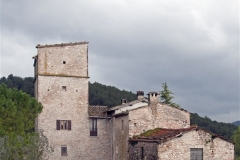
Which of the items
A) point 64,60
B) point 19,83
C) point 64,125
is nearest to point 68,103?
point 64,125

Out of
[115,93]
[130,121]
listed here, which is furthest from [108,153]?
[115,93]

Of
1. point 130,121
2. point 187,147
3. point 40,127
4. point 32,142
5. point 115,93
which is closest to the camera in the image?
point 32,142

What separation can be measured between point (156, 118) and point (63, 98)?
27.6 feet

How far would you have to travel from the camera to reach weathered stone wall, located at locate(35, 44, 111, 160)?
35.3m

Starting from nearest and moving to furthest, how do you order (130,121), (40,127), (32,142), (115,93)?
(32,142)
(130,121)
(40,127)
(115,93)

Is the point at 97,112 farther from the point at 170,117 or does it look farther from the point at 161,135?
the point at 161,135

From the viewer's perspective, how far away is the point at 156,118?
33344 mm

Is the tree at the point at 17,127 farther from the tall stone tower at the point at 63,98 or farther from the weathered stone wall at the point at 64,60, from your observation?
the weathered stone wall at the point at 64,60

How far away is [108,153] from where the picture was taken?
3647 cm

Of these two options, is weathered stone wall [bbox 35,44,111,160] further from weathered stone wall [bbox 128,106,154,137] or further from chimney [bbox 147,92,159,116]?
chimney [bbox 147,92,159,116]

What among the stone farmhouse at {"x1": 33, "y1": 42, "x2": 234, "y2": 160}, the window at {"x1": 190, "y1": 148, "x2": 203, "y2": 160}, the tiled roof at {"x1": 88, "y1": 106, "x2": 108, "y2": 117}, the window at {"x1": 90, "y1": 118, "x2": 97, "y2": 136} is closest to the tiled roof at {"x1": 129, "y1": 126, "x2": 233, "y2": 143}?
the stone farmhouse at {"x1": 33, "y1": 42, "x2": 234, "y2": 160}

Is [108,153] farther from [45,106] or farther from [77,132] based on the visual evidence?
[45,106]

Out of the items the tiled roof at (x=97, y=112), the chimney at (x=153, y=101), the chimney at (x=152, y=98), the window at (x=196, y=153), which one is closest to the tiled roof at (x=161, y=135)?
the window at (x=196, y=153)

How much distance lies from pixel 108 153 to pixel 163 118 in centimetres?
629
